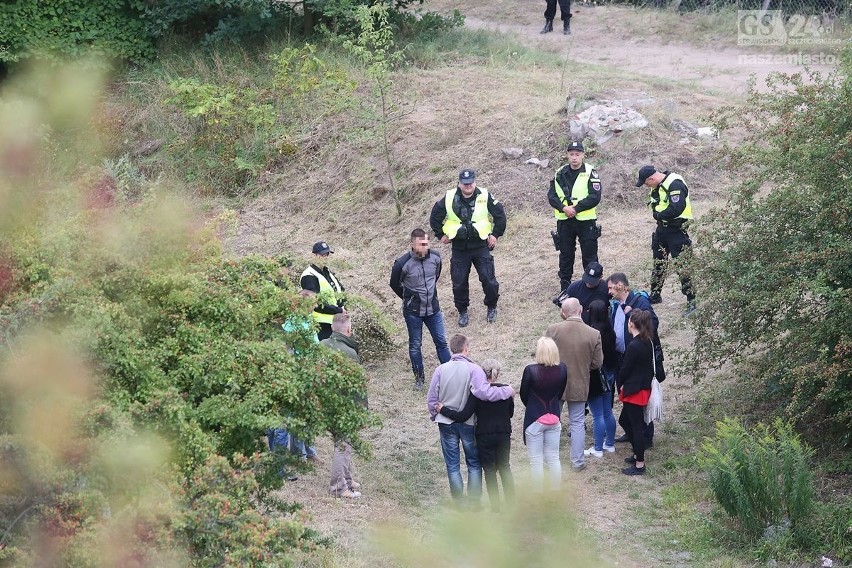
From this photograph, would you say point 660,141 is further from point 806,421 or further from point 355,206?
point 806,421

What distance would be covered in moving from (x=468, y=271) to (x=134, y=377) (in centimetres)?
645

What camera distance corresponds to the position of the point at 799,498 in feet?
25.8

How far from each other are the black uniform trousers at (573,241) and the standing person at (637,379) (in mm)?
3176

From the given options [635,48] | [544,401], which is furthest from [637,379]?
[635,48]

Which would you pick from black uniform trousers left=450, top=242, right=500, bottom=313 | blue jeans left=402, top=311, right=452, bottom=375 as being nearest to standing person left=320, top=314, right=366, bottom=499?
blue jeans left=402, top=311, right=452, bottom=375

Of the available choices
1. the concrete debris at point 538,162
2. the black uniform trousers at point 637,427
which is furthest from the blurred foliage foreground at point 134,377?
the concrete debris at point 538,162

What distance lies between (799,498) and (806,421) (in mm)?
1814

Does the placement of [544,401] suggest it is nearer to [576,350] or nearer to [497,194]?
[576,350]

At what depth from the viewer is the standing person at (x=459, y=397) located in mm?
8305

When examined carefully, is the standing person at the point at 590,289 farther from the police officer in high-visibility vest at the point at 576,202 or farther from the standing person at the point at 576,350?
the police officer in high-visibility vest at the point at 576,202

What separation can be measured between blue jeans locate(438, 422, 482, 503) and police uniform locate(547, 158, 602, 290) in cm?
439

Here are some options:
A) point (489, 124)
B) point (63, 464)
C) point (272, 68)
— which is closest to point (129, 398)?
point (63, 464)

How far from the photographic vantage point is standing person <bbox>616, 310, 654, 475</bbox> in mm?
8938

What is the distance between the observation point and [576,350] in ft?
29.5
